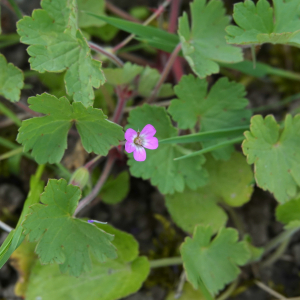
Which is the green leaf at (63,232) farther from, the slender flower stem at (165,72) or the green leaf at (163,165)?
the slender flower stem at (165,72)

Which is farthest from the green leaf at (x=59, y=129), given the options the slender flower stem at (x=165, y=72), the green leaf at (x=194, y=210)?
the green leaf at (x=194, y=210)

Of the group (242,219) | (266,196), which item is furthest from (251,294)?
(266,196)

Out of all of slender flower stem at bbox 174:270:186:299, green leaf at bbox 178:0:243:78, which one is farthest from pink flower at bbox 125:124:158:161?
slender flower stem at bbox 174:270:186:299

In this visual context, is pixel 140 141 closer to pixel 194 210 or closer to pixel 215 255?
pixel 194 210

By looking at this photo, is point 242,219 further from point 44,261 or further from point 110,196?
point 44,261

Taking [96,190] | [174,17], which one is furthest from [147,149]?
[174,17]

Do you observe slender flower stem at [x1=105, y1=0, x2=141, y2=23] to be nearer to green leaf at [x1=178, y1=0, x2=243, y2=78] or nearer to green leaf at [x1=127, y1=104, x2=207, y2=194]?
green leaf at [x1=178, y1=0, x2=243, y2=78]
